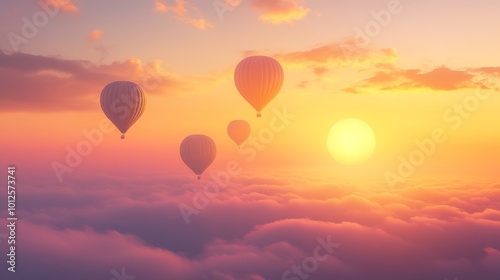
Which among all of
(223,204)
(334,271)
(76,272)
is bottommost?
(76,272)

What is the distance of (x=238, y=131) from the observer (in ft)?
207

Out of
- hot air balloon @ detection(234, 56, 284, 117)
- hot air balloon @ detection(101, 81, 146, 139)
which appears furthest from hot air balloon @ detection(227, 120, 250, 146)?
hot air balloon @ detection(101, 81, 146, 139)

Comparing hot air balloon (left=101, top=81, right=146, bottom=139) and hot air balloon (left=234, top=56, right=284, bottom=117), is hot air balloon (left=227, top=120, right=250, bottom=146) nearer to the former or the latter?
hot air balloon (left=234, top=56, right=284, bottom=117)

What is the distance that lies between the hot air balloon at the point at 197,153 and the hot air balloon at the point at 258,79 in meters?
14.2

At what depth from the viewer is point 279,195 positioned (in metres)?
194

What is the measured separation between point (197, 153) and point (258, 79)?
53.9ft

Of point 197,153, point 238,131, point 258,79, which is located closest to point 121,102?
point 258,79

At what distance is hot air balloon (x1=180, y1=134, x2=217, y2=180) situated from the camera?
50.6 m

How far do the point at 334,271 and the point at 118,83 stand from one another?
103502mm

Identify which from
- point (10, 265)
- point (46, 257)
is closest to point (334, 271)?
point (46, 257)

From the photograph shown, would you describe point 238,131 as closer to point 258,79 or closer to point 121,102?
point 258,79

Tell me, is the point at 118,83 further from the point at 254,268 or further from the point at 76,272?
the point at 76,272

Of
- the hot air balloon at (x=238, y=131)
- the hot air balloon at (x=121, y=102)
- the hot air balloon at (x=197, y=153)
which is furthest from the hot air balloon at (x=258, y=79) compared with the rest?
the hot air balloon at (x=238, y=131)

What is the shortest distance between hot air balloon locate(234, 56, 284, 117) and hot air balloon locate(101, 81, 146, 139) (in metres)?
9.76
